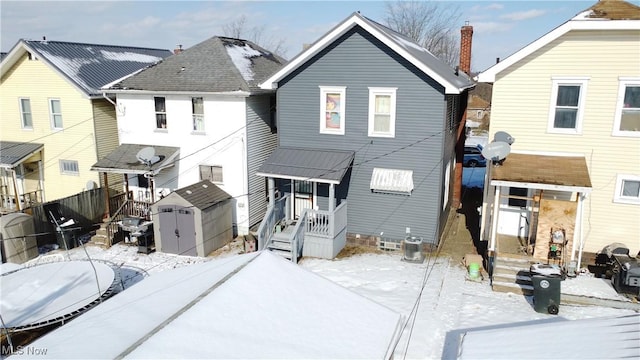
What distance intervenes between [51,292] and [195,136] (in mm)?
8740

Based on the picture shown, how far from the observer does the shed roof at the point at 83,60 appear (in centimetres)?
2012

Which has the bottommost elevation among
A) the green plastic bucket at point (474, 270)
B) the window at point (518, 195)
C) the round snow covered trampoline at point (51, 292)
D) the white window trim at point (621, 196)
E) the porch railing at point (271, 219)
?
the green plastic bucket at point (474, 270)

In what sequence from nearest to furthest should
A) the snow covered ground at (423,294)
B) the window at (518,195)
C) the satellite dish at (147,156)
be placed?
the snow covered ground at (423,294) < the window at (518,195) < the satellite dish at (147,156)

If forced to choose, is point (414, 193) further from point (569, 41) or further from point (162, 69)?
point (162, 69)

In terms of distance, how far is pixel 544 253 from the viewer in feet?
45.1

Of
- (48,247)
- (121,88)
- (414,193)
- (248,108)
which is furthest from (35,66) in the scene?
(414,193)

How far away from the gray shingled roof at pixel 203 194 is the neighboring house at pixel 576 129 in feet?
33.2

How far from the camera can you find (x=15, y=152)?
21.3m

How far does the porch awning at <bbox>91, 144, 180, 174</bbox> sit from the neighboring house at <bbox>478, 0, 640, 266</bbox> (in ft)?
41.0

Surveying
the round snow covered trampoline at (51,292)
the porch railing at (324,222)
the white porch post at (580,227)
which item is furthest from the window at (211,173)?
the white porch post at (580,227)

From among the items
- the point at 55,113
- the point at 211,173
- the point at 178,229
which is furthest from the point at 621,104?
the point at 55,113

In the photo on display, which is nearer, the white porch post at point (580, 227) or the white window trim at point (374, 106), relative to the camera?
the white porch post at point (580, 227)

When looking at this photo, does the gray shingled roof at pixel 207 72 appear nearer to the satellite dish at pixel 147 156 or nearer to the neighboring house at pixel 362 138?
the neighboring house at pixel 362 138

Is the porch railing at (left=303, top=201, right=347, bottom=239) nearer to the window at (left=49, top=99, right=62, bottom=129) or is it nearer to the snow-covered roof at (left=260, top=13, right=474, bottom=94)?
the snow-covered roof at (left=260, top=13, right=474, bottom=94)
